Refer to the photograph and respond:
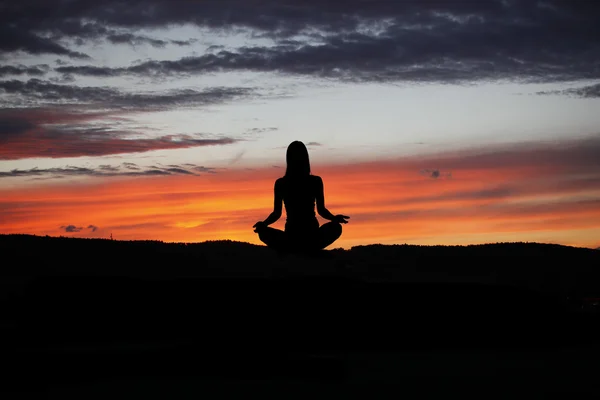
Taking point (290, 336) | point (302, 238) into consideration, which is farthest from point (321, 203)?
point (290, 336)

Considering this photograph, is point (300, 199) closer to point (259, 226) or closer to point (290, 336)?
point (259, 226)

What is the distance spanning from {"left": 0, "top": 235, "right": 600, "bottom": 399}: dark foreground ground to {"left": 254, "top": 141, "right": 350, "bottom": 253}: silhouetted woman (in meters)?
0.41

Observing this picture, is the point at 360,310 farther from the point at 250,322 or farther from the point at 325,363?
the point at 325,363

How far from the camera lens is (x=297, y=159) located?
16.3 metres

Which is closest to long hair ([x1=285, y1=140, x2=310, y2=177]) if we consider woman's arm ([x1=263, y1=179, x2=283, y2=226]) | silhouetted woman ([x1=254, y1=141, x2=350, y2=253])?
silhouetted woman ([x1=254, y1=141, x2=350, y2=253])

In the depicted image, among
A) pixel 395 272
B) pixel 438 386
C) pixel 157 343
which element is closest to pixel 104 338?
pixel 157 343

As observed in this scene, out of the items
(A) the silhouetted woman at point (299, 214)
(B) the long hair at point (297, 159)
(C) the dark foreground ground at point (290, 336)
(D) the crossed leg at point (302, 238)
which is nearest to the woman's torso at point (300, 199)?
(A) the silhouetted woman at point (299, 214)

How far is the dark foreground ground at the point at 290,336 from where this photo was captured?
9719 mm

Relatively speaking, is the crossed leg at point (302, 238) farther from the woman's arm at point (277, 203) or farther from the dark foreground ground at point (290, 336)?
the woman's arm at point (277, 203)

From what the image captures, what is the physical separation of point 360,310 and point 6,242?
13286mm

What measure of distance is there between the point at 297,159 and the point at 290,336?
4620mm

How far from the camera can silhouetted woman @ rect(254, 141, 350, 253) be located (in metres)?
16.0

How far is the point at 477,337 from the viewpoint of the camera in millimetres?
13305

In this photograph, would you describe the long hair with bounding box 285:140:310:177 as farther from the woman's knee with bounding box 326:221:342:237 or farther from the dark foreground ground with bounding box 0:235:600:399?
the dark foreground ground with bounding box 0:235:600:399
